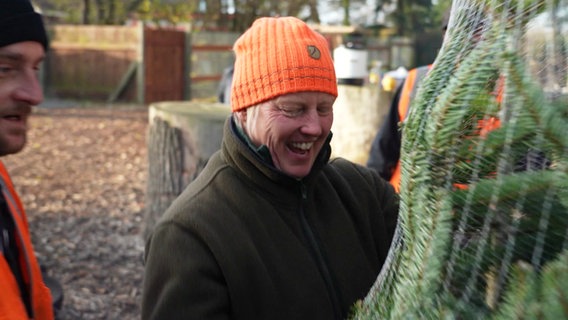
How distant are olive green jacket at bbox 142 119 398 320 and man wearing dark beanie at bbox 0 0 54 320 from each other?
306 millimetres

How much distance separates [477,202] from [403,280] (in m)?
0.24

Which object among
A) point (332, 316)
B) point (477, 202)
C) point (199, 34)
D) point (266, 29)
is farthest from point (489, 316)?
point (199, 34)

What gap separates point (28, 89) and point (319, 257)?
890 millimetres

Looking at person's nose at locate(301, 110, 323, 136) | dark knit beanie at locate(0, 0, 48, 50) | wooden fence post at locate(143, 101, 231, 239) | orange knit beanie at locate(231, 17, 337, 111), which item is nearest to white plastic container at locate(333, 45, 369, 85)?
wooden fence post at locate(143, 101, 231, 239)

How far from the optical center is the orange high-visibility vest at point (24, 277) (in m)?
1.54

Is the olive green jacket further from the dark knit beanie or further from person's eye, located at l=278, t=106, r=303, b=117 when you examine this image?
the dark knit beanie

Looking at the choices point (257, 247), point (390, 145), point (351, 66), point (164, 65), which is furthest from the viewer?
point (164, 65)

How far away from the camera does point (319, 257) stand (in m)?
2.01

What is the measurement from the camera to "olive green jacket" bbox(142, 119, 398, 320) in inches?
73.2

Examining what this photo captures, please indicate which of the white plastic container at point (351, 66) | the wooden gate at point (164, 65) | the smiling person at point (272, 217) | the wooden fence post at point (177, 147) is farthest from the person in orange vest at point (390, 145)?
the wooden gate at point (164, 65)

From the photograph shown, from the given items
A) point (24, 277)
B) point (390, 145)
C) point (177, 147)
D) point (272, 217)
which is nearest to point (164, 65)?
point (177, 147)

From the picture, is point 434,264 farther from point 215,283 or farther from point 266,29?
point 266,29

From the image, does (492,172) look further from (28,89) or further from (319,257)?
(28,89)

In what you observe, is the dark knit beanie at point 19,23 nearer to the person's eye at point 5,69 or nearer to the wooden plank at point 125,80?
the person's eye at point 5,69
